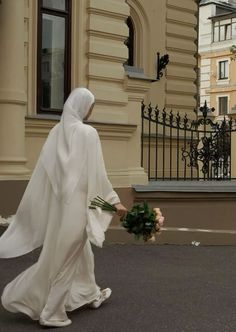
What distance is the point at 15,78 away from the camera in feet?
28.3

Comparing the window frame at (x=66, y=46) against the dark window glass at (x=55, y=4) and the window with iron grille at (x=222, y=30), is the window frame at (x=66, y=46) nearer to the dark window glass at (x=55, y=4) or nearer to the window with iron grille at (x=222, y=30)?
the dark window glass at (x=55, y=4)

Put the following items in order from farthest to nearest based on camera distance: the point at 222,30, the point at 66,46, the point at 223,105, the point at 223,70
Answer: the point at 222,30 < the point at 223,70 < the point at 223,105 < the point at 66,46

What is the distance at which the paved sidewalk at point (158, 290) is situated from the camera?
16.9ft

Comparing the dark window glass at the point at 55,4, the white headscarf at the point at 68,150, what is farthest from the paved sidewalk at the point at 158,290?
the dark window glass at the point at 55,4

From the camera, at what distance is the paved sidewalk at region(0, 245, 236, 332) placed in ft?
16.9

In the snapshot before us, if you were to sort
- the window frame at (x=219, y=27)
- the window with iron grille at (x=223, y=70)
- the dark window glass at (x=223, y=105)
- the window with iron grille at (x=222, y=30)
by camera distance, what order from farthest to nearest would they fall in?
1. the window frame at (x=219, y=27)
2. the window with iron grille at (x=222, y=30)
3. the window with iron grille at (x=223, y=70)
4. the dark window glass at (x=223, y=105)

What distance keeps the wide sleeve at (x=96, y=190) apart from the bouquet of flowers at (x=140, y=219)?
5cm

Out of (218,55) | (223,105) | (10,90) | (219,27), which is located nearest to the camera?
(10,90)

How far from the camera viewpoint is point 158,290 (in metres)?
6.41

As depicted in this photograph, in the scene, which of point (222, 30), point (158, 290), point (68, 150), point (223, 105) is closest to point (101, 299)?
point (158, 290)

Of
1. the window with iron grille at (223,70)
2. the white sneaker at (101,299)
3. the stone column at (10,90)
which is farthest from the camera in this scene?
the window with iron grille at (223,70)

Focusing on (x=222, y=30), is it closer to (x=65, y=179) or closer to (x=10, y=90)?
(x=10, y=90)

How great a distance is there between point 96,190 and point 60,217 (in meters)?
0.36

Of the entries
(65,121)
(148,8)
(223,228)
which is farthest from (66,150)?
(148,8)
